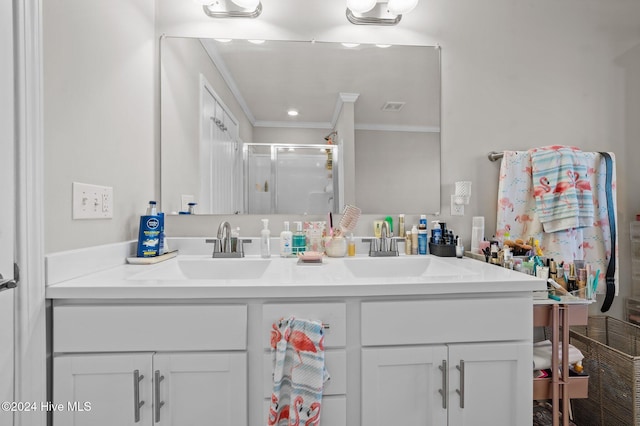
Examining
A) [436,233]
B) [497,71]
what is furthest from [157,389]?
[497,71]

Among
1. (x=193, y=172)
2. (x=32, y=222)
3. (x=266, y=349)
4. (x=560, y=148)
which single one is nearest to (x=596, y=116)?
(x=560, y=148)

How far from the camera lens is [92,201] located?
3.56ft

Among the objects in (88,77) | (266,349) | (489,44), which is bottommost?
(266,349)

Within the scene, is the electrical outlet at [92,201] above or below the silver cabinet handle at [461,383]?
above

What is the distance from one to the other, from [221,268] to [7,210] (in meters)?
0.72

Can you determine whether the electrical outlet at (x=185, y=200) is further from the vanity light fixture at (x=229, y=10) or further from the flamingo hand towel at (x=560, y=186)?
the flamingo hand towel at (x=560, y=186)

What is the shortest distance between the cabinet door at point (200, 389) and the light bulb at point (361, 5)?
161 centimetres

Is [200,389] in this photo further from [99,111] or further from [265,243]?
[99,111]

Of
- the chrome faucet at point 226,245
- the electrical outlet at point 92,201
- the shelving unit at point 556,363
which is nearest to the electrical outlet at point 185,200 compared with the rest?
the chrome faucet at point 226,245

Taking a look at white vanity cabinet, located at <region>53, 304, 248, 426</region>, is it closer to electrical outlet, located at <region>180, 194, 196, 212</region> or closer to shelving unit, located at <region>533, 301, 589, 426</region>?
electrical outlet, located at <region>180, 194, 196, 212</region>

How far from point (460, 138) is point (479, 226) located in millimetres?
477

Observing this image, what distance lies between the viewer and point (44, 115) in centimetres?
89

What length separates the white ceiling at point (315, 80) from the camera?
154 cm

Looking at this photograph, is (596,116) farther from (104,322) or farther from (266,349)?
(104,322)
